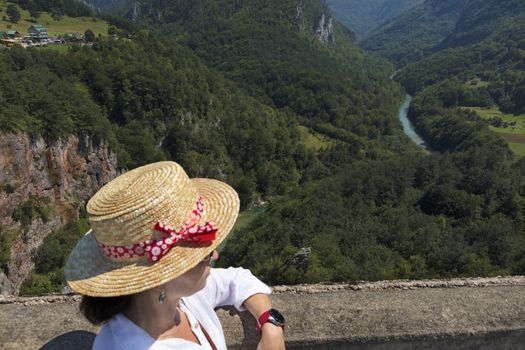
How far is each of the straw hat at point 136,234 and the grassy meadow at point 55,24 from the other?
290 feet

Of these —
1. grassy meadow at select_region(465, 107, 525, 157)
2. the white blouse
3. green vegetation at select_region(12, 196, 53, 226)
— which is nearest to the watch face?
the white blouse

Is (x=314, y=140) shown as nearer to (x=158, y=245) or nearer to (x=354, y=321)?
(x=354, y=321)

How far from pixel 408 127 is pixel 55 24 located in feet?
309

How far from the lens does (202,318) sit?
10.3 ft

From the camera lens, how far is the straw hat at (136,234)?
2.51 metres

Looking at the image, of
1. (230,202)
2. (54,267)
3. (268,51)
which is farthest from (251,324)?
(268,51)

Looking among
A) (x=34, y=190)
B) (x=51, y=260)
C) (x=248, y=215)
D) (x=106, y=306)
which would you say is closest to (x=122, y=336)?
(x=106, y=306)

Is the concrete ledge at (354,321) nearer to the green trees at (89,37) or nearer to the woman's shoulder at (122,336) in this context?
the woman's shoulder at (122,336)

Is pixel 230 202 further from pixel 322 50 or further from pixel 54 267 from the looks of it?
pixel 322 50

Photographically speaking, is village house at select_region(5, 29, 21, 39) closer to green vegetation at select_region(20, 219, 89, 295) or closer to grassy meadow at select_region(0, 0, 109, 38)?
grassy meadow at select_region(0, 0, 109, 38)

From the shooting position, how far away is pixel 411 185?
53312mm

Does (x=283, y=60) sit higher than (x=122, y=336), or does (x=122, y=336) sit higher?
(x=122, y=336)

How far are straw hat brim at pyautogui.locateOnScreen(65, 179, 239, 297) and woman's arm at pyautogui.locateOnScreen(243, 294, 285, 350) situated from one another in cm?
85

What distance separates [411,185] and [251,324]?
174ft
